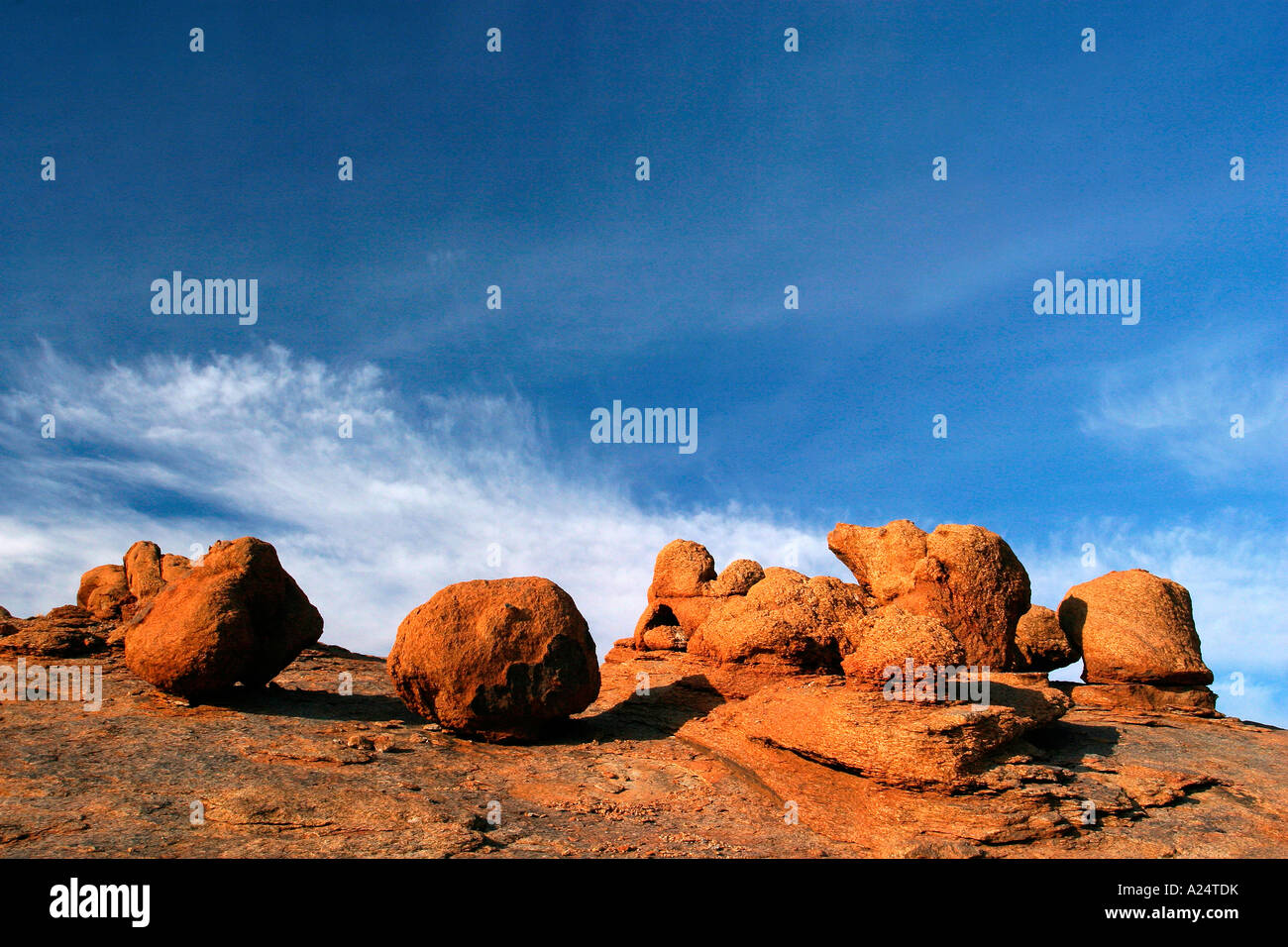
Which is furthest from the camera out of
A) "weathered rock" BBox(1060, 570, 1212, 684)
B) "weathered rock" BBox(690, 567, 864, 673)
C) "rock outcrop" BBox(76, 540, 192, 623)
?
"rock outcrop" BBox(76, 540, 192, 623)

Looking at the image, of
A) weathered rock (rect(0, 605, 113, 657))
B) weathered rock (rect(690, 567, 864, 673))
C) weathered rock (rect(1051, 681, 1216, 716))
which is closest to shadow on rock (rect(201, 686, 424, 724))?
weathered rock (rect(0, 605, 113, 657))

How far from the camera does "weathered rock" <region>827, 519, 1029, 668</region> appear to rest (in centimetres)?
1603

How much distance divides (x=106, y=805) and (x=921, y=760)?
10.4m

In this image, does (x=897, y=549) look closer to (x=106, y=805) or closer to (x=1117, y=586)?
(x=1117, y=586)

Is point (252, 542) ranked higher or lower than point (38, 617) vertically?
higher

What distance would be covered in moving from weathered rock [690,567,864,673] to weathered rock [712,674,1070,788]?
1276 millimetres

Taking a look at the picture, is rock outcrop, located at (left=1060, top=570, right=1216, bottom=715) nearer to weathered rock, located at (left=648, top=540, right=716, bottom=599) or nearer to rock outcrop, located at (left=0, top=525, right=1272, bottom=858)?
rock outcrop, located at (left=0, top=525, right=1272, bottom=858)

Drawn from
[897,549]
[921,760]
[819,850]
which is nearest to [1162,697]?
[897,549]

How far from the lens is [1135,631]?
17.2m

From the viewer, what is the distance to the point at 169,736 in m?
11.9

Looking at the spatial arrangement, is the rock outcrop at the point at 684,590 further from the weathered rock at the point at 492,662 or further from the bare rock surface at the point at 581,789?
the weathered rock at the point at 492,662

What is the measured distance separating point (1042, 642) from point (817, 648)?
7.90 meters

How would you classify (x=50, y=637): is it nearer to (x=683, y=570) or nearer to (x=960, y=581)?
(x=683, y=570)
